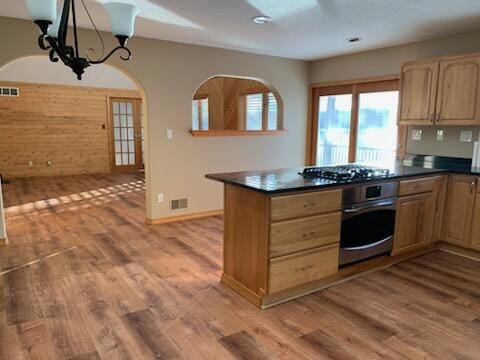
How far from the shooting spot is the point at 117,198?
635 centimetres

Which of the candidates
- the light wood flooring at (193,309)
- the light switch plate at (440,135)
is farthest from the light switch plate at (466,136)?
the light wood flooring at (193,309)

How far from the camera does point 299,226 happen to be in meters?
2.66

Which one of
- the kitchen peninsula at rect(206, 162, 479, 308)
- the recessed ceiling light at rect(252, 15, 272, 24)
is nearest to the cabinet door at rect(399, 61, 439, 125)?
the kitchen peninsula at rect(206, 162, 479, 308)

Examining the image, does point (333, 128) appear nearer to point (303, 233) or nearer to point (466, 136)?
point (466, 136)

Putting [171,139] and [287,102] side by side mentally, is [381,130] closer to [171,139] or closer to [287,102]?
[287,102]

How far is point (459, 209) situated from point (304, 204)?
209cm

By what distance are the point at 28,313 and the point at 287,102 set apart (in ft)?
14.9

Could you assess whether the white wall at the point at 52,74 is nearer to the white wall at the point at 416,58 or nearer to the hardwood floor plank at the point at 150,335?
the white wall at the point at 416,58

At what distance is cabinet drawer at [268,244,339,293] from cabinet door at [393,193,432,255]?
35.3 inches

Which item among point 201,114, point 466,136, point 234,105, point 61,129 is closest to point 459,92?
point 466,136

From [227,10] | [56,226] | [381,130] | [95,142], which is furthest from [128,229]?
[95,142]

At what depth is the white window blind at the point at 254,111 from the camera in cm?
801

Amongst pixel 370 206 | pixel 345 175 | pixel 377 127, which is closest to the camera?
pixel 345 175

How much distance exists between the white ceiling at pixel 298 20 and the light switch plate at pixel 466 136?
43.1 inches
